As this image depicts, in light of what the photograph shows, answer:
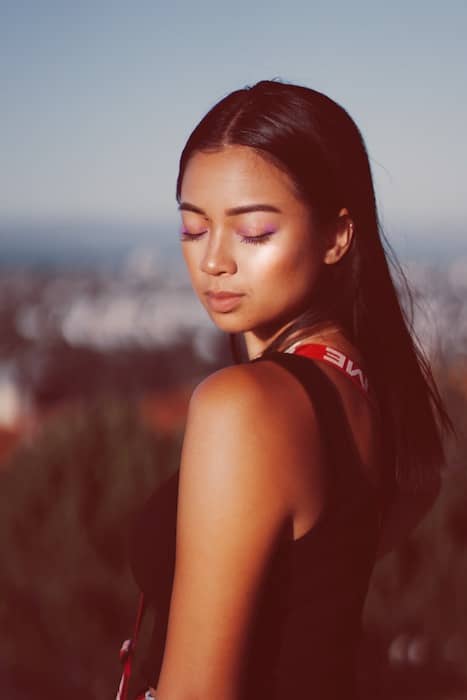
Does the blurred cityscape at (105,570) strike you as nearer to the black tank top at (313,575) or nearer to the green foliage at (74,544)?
the green foliage at (74,544)

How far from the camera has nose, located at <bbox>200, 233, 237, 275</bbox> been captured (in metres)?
1.71

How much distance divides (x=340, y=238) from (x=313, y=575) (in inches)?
22.8

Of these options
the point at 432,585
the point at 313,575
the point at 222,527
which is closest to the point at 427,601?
the point at 432,585

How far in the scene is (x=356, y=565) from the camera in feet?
5.38

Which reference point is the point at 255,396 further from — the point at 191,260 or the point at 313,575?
the point at 191,260

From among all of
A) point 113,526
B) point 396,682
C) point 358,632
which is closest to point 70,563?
point 113,526

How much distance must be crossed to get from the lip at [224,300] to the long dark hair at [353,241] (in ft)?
0.33

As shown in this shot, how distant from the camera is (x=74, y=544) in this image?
958 cm

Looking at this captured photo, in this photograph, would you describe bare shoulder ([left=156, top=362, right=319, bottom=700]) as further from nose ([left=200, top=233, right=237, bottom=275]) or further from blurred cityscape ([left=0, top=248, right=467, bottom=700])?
blurred cityscape ([left=0, top=248, right=467, bottom=700])

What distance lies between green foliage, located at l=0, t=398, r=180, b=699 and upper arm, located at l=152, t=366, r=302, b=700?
8005 millimetres

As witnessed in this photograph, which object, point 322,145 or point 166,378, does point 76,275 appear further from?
point 322,145

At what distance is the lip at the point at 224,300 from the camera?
1728mm

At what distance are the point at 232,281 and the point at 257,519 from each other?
441 millimetres

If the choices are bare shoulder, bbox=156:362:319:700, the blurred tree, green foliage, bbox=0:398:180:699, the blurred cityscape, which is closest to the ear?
bare shoulder, bbox=156:362:319:700
